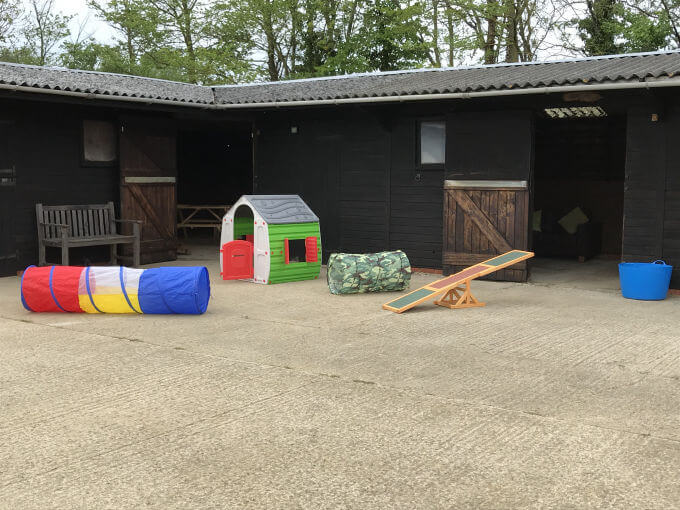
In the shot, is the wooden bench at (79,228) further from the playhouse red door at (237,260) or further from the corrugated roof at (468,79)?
the corrugated roof at (468,79)

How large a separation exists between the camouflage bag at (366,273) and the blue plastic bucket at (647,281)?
2705 mm

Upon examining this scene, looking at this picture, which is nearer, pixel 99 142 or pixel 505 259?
pixel 505 259

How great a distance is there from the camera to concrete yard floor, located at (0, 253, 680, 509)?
11.7ft

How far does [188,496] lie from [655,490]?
2.18m

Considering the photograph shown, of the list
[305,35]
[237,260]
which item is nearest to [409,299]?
[237,260]

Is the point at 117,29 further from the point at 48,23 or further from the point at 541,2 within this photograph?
the point at 541,2

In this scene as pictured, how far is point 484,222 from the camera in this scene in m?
10.8

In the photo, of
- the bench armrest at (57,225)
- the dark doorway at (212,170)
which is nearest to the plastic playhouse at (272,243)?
the bench armrest at (57,225)

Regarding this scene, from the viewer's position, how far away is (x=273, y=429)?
4.37m

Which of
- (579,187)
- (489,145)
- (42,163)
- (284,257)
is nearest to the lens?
(284,257)

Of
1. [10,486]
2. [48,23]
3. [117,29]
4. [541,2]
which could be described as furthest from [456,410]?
[48,23]

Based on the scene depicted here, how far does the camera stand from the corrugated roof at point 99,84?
33.1ft

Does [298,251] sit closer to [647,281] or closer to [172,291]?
[172,291]

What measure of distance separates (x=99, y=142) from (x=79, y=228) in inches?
57.0
